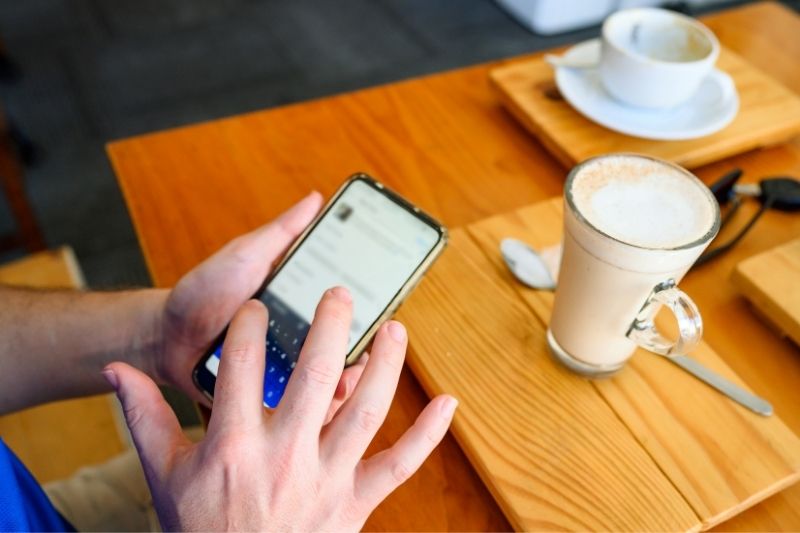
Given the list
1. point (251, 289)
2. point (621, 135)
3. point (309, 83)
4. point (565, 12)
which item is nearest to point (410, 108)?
point (621, 135)

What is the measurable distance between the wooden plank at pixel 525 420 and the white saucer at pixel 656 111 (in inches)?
10.3

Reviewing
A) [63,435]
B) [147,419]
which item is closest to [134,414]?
Answer: [147,419]

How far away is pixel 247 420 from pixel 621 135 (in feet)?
1.68

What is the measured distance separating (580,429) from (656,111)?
396 mm

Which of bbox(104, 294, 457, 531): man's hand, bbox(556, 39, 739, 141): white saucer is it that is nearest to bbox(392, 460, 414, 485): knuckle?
bbox(104, 294, 457, 531): man's hand

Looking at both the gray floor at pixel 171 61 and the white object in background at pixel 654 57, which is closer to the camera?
the white object in background at pixel 654 57

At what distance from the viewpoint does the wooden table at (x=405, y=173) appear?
1.76 ft

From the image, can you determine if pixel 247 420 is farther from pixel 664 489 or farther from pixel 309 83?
pixel 309 83

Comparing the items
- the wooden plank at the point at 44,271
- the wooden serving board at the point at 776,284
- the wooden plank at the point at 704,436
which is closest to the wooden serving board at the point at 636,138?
the wooden serving board at the point at 776,284

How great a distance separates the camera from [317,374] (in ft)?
1.16

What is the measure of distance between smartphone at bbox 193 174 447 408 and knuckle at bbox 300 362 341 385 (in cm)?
12

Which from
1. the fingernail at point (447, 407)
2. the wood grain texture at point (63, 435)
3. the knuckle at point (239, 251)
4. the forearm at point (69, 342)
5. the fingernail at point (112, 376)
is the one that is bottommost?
the wood grain texture at point (63, 435)

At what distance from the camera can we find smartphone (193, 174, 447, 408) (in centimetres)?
50

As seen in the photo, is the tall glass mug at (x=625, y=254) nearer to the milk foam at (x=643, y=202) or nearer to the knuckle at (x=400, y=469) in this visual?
the milk foam at (x=643, y=202)
